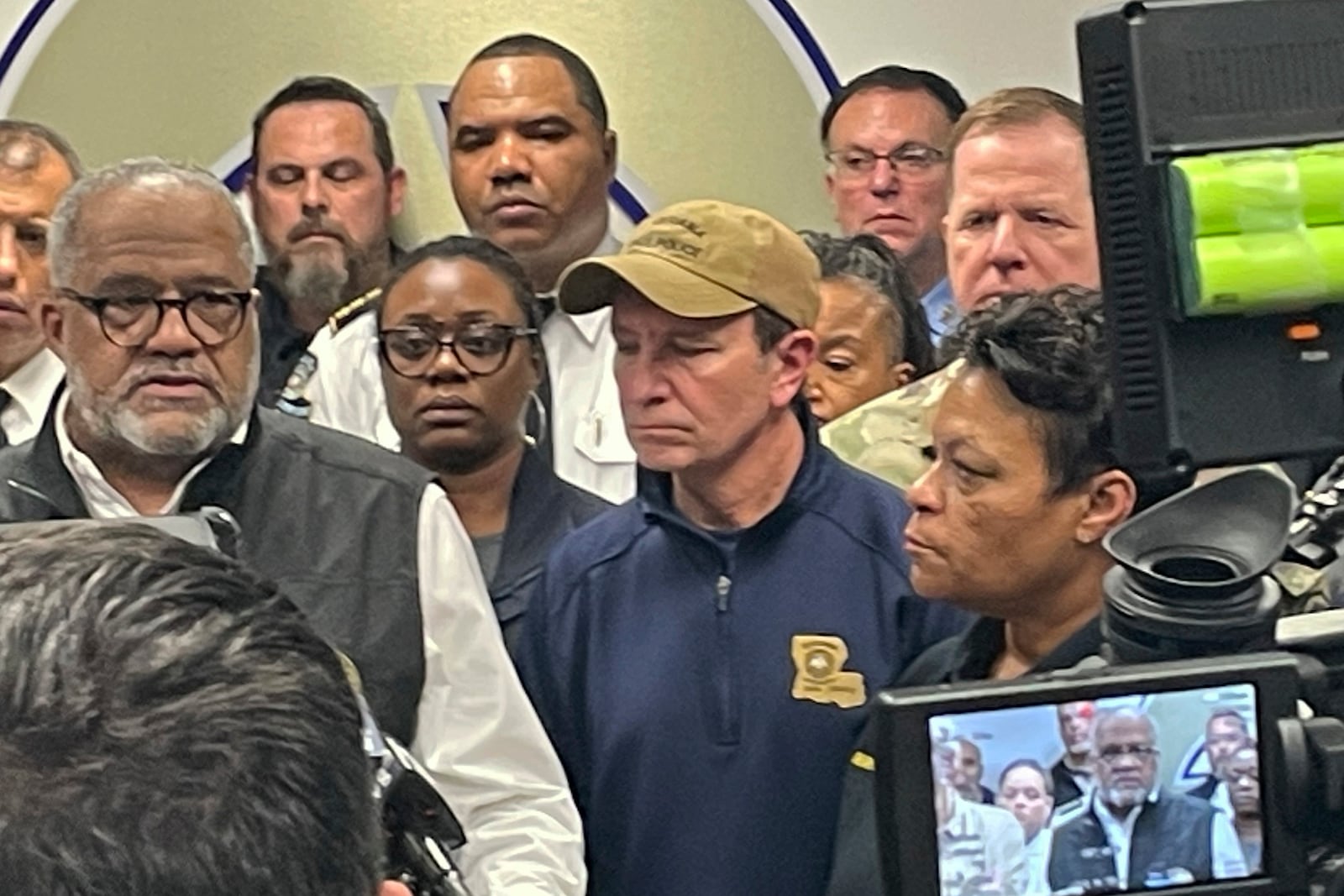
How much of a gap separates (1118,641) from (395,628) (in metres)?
0.96

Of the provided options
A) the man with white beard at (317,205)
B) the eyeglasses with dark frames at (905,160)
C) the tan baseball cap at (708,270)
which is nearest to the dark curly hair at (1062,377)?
the tan baseball cap at (708,270)

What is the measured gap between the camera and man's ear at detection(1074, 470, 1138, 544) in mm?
1949

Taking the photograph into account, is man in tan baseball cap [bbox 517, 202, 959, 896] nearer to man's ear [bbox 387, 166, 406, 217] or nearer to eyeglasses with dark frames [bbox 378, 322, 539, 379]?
eyeglasses with dark frames [bbox 378, 322, 539, 379]

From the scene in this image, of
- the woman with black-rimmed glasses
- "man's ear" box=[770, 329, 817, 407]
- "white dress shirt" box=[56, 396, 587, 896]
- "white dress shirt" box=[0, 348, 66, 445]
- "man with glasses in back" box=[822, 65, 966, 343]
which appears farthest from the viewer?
"man with glasses in back" box=[822, 65, 966, 343]

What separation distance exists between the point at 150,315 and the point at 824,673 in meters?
0.66

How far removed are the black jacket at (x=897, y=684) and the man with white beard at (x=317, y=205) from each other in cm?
136

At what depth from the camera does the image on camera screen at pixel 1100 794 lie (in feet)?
3.80

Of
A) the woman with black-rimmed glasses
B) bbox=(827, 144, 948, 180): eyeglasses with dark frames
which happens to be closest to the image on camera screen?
the woman with black-rimmed glasses

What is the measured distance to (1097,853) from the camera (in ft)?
3.86

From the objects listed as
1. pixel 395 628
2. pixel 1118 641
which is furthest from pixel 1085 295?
pixel 1118 641

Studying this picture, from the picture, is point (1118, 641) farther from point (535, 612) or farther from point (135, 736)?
point (535, 612)

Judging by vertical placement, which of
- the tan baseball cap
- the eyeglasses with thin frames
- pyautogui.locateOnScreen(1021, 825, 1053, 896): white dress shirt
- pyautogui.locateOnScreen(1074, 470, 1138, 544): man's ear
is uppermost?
the tan baseball cap

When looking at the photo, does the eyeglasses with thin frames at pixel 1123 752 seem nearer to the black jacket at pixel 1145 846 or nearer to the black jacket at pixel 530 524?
the black jacket at pixel 1145 846

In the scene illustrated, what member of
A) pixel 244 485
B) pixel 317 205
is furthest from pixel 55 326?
pixel 317 205
